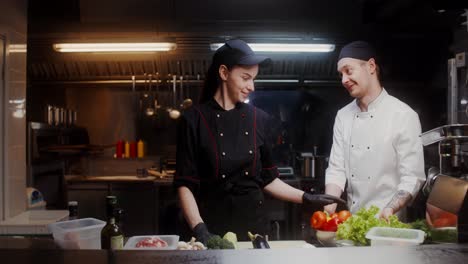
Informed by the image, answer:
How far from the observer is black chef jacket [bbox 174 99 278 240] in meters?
2.64

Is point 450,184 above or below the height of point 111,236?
above

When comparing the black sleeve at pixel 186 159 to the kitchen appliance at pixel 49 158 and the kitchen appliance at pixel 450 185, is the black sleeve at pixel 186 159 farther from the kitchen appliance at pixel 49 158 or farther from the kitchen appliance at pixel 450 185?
the kitchen appliance at pixel 49 158

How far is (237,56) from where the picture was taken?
260 centimetres

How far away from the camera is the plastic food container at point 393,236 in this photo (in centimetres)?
171

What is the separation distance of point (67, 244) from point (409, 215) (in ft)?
10.6

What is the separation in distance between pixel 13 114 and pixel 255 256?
315 centimetres

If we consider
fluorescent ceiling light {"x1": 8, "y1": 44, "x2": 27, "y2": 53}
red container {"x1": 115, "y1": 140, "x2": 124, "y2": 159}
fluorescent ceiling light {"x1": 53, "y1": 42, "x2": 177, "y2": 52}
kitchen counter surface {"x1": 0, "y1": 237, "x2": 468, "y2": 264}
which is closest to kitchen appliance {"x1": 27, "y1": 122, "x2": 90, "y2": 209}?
red container {"x1": 115, "y1": 140, "x2": 124, "y2": 159}

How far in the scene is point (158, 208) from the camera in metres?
5.97

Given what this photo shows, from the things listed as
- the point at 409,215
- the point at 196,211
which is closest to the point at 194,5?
the point at 409,215

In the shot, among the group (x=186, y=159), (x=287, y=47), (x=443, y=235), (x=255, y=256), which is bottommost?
(x=443, y=235)

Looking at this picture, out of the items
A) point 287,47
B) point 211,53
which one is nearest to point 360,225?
point 287,47

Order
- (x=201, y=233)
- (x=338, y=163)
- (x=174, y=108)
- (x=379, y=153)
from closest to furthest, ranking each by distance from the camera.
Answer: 1. (x=201, y=233)
2. (x=379, y=153)
3. (x=338, y=163)
4. (x=174, y=108)

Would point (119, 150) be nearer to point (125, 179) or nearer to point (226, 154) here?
point (125, 179)

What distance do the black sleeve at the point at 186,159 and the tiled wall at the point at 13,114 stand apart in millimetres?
1517
